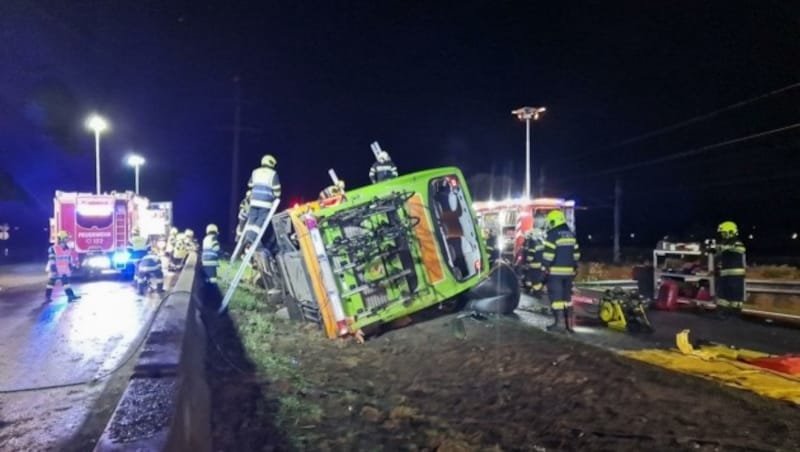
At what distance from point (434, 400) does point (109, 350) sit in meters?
4.35

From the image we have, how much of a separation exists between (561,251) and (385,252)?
262cm

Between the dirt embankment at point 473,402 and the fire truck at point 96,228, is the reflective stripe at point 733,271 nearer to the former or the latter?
the dirt embankment at point 473,402

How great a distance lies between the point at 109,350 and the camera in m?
7.22

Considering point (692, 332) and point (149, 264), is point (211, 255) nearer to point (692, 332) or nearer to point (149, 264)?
point (149, 264)

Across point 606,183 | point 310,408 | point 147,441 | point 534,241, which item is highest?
point 606,183

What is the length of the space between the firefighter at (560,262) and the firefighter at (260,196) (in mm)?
4338

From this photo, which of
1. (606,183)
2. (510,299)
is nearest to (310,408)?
(510,299)

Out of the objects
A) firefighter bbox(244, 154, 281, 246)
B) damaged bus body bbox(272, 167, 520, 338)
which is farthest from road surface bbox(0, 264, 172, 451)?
damaged bus body bbox(272, 167, 520, 338)

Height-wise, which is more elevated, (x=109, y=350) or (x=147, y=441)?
(x=147, y=441)

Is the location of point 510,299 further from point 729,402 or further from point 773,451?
point 773,451

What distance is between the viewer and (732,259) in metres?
9.70

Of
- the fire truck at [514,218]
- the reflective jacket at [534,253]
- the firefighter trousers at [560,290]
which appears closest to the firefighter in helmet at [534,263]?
the reflective jacket at [534,253]

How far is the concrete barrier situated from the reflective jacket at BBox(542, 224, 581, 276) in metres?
4.88

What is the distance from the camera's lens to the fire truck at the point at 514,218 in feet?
47.2
